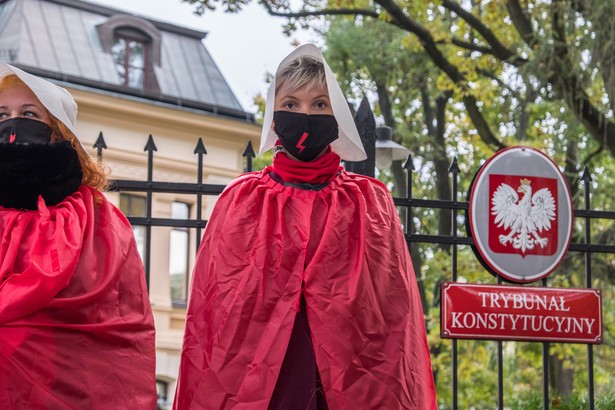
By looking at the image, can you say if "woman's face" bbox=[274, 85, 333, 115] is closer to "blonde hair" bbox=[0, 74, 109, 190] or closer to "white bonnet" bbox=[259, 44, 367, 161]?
"white bonnet" bbox=[259, 44, 367, 161]

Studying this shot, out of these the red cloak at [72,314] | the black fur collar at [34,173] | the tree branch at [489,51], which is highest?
the tree branch at [489,51]

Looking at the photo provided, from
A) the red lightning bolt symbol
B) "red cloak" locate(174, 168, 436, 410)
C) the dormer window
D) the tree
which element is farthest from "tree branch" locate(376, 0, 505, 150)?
the dormer window

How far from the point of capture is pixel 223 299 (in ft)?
13.3

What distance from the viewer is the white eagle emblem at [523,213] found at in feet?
19.5

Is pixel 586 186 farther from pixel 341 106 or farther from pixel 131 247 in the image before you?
pixel 131 247

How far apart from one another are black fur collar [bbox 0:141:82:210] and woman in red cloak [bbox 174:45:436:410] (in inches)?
22.1

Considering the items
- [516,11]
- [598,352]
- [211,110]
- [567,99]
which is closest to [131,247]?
[567,99]

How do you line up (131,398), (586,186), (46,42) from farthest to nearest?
1. (46,42)
2. (586,186)
3. (131,398)

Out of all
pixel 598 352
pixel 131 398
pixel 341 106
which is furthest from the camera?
pixel 598 352

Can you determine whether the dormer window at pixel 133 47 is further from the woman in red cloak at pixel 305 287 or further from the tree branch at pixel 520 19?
the woman in red cloak at pixel 305 287

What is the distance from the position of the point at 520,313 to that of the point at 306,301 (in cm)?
210

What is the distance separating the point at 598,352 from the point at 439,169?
400 cm

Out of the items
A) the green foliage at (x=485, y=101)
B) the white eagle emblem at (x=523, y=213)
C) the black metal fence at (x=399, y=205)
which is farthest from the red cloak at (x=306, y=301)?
the green foliage at (x=485, y=101)

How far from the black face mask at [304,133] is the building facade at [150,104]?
48.7 feet
